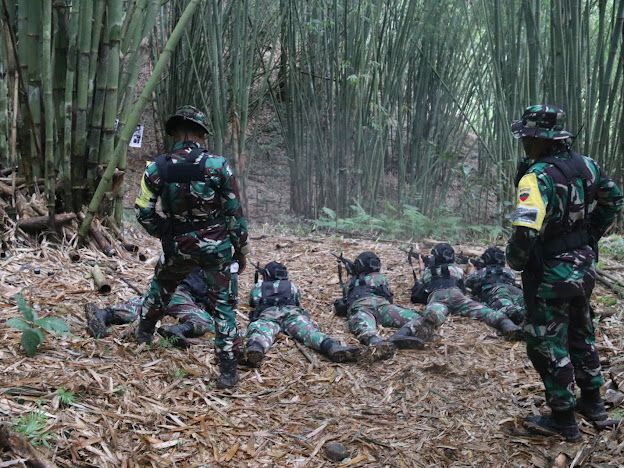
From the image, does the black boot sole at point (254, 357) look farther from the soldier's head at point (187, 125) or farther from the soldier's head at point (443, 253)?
the soldier's head at point (443, 253)

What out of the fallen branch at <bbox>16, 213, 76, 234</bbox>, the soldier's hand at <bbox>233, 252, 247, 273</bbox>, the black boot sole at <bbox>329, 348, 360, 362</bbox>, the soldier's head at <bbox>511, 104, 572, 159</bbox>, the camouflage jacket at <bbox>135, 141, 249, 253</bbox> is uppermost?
the soldier's head at <bbox>511, 104, 572, 159</bbox>

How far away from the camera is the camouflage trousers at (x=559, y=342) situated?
2.37 meters

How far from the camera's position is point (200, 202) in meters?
2.67

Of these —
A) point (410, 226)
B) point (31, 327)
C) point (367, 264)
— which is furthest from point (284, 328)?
point (410, 226)

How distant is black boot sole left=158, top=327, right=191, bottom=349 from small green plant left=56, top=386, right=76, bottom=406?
811 mm

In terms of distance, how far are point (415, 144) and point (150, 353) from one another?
5.21 m

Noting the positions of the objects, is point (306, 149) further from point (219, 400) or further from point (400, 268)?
point (219, 400)

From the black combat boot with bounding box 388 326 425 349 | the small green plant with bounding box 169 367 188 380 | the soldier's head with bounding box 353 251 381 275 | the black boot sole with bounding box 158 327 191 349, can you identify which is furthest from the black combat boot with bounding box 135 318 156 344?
the soldier's head with bounding box 353 251 381 275

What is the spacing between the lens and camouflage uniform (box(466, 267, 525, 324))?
3668 millimetres

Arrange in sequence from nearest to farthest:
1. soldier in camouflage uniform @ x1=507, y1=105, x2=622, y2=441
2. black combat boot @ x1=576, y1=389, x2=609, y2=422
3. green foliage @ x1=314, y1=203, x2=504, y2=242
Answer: soldier in camouflage uniform @ x1=507, y1=105, x2=622, y2=441 → black combat boot @ x1=576, y1=389, x2=609, y2=422 → green foliage @ x1=314, y1=203, x2=504, y2=242

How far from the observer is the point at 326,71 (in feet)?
22.0

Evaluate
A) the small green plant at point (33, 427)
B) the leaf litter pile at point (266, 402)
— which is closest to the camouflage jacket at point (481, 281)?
the leaf litter pile at point (266, 402)

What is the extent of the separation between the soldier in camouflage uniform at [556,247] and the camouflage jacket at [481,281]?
1604 millimetres

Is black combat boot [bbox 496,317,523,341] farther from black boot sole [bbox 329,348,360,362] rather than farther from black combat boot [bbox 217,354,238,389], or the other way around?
black combat boot [bbox 217,354,238,389]
